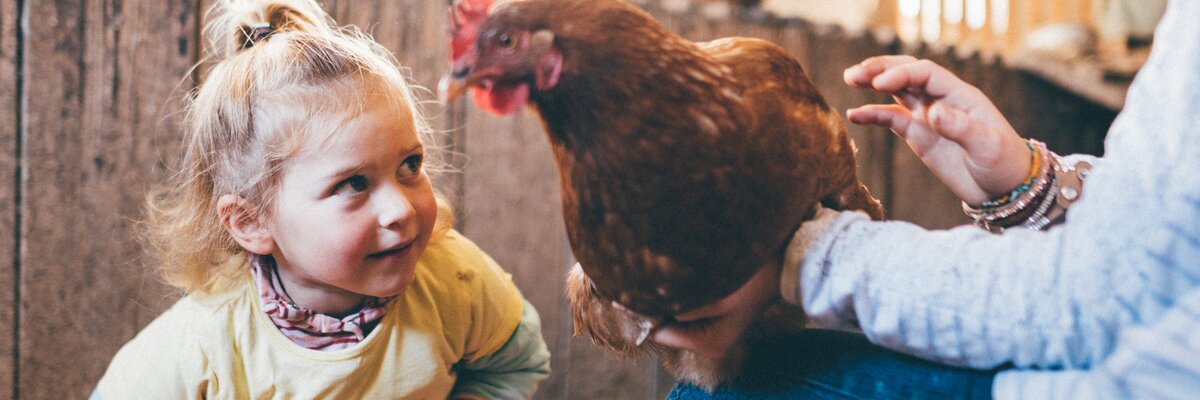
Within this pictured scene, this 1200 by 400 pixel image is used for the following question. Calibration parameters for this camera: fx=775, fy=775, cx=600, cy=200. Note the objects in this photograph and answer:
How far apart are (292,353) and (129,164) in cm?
51

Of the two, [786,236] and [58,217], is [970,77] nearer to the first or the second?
[786,236]

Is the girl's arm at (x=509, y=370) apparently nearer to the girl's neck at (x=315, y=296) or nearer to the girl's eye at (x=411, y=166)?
the girl's neck at (x=315, y=296)

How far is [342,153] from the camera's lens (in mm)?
955

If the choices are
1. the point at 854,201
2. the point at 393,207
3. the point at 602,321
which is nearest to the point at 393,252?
the point at 393,207

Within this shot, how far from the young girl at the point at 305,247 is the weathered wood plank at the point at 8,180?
0.22 meters

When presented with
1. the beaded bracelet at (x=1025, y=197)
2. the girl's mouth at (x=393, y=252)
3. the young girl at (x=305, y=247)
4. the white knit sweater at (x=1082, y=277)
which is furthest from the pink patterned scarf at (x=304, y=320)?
the beaded bracelet at (x=1025, y=197)

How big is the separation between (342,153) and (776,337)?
560 mm

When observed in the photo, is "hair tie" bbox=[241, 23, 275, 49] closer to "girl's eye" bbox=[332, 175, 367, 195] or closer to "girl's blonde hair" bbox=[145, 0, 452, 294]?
"girl's blonde hair" bbox=[145, 0, 452, 294]

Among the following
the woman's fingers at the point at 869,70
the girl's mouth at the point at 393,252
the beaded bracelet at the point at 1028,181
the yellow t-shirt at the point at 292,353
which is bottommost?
the yellow t-shirt at the point at 292,353

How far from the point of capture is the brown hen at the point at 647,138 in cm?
61

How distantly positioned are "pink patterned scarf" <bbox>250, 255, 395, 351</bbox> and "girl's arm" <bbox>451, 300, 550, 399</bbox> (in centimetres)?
21

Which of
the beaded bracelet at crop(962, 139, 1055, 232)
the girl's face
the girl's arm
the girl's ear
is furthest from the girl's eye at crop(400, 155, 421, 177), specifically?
the beaded bracelet at crop(962, 139, 1055, 232)

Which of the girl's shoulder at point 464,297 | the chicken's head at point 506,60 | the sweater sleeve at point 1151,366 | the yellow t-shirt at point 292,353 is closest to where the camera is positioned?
the sweater sleeve at point 1151,366

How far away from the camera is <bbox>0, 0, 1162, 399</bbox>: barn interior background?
1.23m
